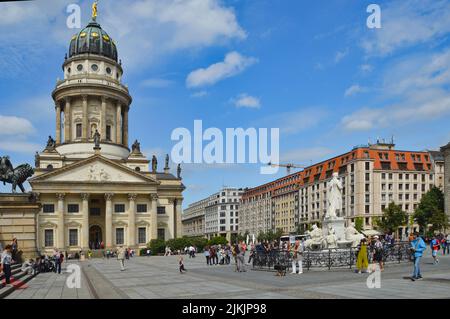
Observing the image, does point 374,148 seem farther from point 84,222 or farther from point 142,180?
point 84,222

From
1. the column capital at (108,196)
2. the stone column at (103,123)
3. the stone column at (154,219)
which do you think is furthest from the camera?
the stone column at (103,123)

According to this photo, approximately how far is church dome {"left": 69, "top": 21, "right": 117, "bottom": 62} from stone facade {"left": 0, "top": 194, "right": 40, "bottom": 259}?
230 feet

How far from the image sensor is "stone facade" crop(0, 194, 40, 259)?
29.1m

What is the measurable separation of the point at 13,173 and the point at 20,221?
217 inches

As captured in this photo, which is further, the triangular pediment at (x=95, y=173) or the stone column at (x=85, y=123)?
the stone column at (x=85, y=123)

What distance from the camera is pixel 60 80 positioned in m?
94.8

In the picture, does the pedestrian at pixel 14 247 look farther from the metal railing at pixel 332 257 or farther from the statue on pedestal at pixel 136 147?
the statue on pedestal at pixel 136 147

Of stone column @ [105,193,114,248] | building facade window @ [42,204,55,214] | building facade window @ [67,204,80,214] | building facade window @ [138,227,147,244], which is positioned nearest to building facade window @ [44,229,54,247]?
building facade window @ [42,204,55,214]

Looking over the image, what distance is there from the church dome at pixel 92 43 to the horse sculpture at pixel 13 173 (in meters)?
64.4

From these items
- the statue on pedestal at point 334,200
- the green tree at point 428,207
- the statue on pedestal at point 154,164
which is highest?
the statue on pedestal at point 154,164

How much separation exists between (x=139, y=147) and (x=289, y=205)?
48959 millimetres

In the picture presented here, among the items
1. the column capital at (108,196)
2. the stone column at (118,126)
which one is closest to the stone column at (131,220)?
the column capital at (108,196)

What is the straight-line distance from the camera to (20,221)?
2969 centimetres

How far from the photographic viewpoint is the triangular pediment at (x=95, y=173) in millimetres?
75438
